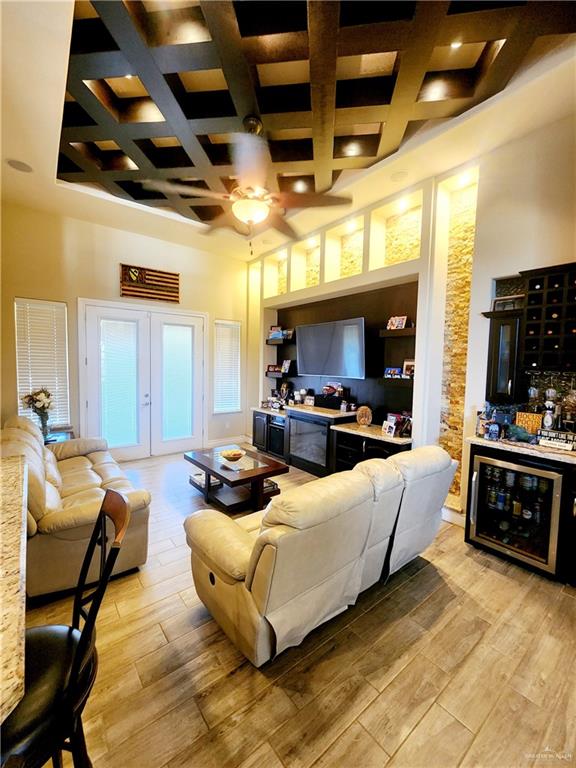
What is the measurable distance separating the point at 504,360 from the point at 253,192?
105 inches

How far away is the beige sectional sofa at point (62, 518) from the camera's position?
1977 millimetres

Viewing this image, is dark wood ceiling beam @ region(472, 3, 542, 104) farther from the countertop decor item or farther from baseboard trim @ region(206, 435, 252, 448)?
baseboard trim @ region(206, 435, 252, 448)

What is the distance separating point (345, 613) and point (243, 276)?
570 cm

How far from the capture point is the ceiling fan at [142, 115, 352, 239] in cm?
265

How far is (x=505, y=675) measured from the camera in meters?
1.61

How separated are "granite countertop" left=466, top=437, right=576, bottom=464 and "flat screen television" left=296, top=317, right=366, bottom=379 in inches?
70.1

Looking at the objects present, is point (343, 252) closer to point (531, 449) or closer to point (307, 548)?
point (531, 449)

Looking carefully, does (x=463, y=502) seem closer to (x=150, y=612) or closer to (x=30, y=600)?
(x=150, y=612)

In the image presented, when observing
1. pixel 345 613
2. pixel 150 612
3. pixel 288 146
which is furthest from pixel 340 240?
pixel 150 612

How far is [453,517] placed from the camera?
3.21 metres

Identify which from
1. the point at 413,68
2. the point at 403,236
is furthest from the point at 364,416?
the point at 413,68

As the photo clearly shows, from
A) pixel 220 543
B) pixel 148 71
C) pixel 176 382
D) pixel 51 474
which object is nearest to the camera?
pixel 220 543

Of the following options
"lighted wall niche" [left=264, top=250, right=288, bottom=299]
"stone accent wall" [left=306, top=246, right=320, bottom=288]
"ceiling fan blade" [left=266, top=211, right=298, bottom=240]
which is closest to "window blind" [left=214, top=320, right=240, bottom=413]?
"lighted wall niche" [left=264, top=250, right=288, bottom=299]

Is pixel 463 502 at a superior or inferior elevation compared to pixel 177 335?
inferior
